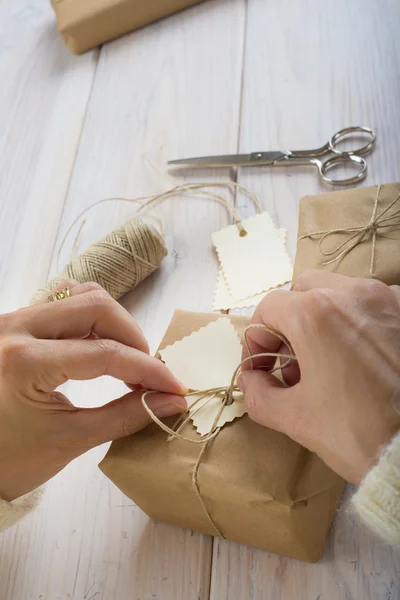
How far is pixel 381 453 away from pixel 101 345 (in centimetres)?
32

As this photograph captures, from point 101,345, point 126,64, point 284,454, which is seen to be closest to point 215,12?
point 126,64

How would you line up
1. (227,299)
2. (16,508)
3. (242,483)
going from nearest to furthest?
(242,483) < (16,508) < (227,299)

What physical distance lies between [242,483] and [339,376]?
0.50 ft

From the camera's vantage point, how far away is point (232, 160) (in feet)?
3.45

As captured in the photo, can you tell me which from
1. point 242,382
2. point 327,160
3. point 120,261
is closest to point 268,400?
point 242,382

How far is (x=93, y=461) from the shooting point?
0.81 m

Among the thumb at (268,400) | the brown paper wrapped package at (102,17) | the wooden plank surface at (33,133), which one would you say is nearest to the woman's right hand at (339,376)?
the thumb at (268,400)

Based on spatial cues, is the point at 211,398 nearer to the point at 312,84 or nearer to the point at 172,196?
the point at 172,196

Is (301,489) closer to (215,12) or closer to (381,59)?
(381,59)

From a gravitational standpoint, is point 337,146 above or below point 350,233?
above

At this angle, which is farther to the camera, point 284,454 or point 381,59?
point 381,59

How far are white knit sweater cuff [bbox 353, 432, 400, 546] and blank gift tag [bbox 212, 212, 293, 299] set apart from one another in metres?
0.44

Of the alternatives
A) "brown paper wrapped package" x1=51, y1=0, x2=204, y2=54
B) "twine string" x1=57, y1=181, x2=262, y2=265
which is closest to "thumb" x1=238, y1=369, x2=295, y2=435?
"twine string" x1=57, y1=181, x2=262, y2=265

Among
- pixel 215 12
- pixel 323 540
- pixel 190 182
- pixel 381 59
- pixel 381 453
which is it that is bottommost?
pixel 323 540
